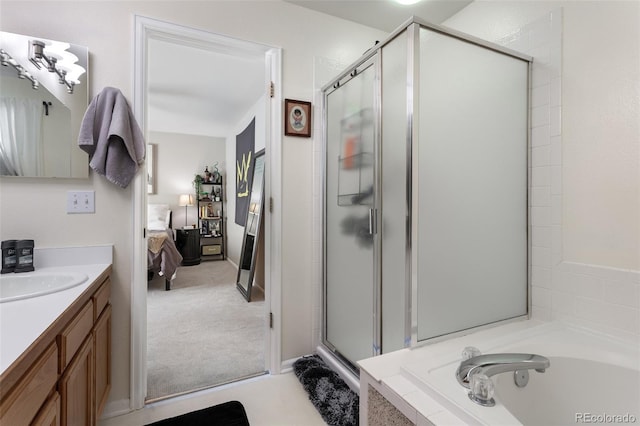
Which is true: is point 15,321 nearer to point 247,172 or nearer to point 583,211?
point 583,211

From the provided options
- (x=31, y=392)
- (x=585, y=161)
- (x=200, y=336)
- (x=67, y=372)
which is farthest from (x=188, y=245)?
(x=585, y=161)

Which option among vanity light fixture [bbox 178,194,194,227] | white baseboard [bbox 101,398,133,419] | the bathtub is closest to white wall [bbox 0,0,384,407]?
white baseboard [bbox 101,398,133,419]

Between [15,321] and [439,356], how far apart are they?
4.56 feet

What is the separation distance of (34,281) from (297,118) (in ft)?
5.38

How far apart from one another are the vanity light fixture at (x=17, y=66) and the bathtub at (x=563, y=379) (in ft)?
6.92

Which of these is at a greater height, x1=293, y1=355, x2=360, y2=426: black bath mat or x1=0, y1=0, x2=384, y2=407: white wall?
x1=0, y1=0, x2=384, y2=407: white wall

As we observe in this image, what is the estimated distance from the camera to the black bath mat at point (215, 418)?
5.19ft

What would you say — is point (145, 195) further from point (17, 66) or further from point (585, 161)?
point (585, 161)

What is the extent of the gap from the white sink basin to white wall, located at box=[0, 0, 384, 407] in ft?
0.80

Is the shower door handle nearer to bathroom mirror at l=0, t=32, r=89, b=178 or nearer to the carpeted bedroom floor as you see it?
the carpeted bedroom floor

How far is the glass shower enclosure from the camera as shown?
1352 mm

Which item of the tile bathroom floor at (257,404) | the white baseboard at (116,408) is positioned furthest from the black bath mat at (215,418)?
the white baseboard at (116,408)

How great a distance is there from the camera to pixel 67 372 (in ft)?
3.27

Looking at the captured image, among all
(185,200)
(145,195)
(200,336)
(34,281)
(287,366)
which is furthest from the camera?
(185,200)
